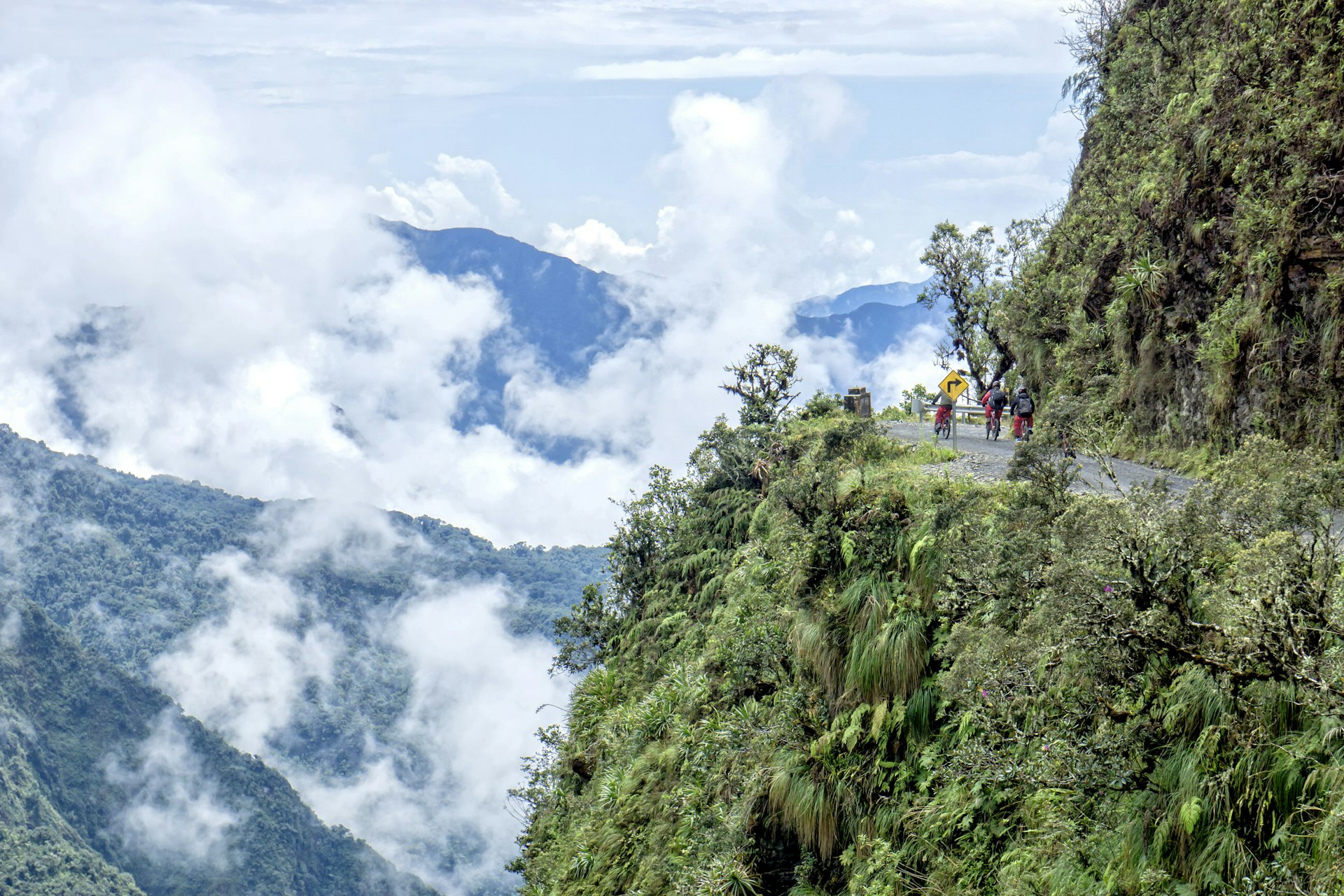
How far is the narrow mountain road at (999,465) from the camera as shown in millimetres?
13609

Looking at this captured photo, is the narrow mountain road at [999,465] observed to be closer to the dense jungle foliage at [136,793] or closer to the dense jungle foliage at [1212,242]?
the dense jungle foliage at [1212,242]

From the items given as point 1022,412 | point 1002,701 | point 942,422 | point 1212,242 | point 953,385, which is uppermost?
point 1212,242

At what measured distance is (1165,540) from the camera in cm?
634

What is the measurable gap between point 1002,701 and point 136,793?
176 m

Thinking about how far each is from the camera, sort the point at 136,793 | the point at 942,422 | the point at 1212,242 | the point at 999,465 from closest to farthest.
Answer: the point at 1212,242
the point at 999,465
the point at 942,422
the point at 136,793

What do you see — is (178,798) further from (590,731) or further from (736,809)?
(736,809)

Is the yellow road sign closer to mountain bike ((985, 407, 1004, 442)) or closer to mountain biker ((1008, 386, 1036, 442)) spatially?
mountain biker ((1008, 386, 1036, 442))

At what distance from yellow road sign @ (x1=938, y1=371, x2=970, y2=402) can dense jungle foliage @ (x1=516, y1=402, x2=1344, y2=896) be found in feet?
5.78

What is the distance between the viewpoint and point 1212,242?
1561 centimetres

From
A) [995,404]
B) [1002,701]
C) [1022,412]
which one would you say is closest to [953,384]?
[1022,412]

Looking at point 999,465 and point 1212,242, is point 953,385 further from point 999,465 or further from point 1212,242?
point 1212,242

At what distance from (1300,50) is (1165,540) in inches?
425

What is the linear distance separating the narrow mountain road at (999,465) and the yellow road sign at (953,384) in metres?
0.92

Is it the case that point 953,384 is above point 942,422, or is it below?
above
